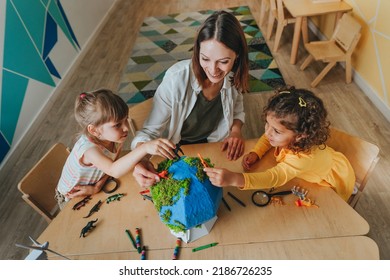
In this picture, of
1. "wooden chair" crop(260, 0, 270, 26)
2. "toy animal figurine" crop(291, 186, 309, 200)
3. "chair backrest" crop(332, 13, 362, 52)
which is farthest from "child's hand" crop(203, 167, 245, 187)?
"wooden chair" crop(260, 0, 270, 26)

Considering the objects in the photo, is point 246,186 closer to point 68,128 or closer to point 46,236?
point 46,236

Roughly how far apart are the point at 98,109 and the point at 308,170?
0.93 meters

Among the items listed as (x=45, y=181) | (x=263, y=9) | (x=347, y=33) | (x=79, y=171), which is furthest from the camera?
(x=263, y=9)

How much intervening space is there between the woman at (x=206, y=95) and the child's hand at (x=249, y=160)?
0.17ft

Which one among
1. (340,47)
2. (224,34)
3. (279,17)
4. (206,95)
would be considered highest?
(224,34)

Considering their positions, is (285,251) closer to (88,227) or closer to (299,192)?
(299,192)

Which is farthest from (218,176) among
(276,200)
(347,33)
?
(347,33)

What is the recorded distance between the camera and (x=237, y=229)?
1.04 meters

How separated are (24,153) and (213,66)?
2243mm

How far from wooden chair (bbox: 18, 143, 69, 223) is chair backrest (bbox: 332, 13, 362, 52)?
2.59 m

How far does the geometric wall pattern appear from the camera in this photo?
261 centimetres

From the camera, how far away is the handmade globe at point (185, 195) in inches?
34.6

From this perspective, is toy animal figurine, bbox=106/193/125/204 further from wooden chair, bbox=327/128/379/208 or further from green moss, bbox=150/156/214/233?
wooden chair, bbox=327/128/379/208

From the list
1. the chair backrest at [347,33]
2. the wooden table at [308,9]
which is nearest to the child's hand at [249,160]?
the chair backrest at [347,33]
